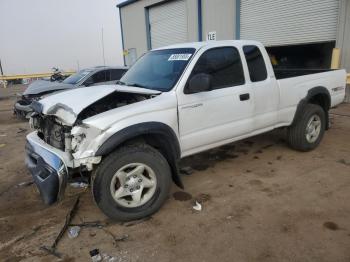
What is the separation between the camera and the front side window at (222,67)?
3.94 m

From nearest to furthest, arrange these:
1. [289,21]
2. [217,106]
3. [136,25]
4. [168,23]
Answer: [217,106]
[289,21]
[168,23]
[136,25]

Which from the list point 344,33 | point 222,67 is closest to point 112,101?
point 222,67

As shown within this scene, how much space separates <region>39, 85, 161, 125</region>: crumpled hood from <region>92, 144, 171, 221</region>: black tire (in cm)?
56

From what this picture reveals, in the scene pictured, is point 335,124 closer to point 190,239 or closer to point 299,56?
point 190,239

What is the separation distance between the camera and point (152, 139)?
3.59 meters

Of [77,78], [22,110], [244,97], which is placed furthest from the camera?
[77,78]

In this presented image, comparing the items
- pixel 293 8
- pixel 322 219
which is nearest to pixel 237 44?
pixel 322 219

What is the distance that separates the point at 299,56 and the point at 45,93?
12.6 meters

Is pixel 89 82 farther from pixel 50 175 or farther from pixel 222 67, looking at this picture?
pixel 50 175

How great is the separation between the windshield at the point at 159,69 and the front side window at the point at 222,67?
0.20m

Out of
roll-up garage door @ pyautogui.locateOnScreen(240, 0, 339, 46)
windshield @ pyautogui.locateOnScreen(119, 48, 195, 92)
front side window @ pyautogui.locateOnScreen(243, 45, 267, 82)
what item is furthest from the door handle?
roll-up garage door @ pyautogui.locateOnScreen(240, 0, 339, 46)

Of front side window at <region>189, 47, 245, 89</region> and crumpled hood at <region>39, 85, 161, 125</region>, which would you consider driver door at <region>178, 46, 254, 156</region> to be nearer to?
front side window at <region>189, 47, 245, 89</region>

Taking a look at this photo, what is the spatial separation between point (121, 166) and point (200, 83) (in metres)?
1.28

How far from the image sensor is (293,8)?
11.3 meters
